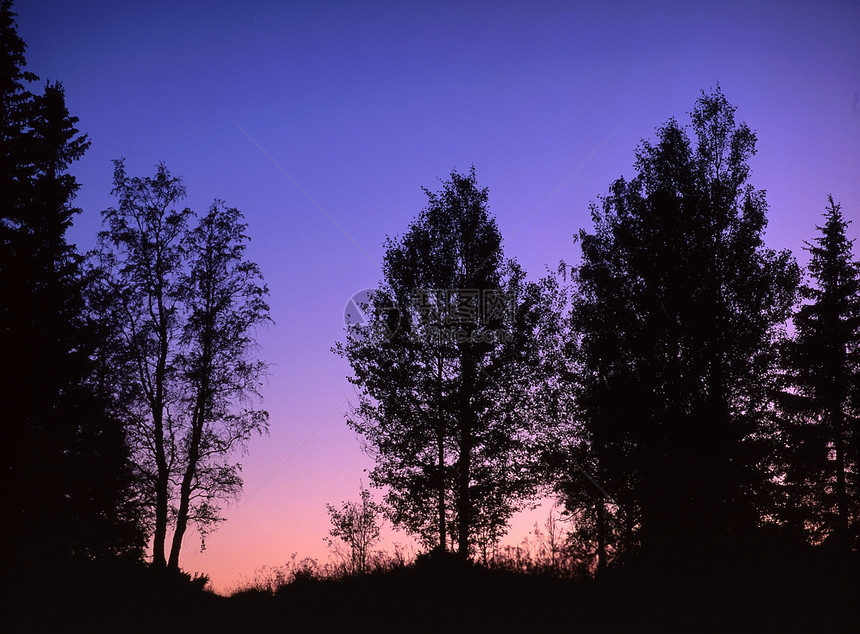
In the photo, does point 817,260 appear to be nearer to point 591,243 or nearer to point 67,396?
point 591,243

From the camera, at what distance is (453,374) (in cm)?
2302

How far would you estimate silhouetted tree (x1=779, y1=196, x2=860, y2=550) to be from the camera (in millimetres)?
30578

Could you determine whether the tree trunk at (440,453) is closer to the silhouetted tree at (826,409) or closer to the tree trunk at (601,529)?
the tree trunk at (601,529)

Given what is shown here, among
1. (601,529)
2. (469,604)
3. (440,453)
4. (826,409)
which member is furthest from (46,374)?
(826,409)

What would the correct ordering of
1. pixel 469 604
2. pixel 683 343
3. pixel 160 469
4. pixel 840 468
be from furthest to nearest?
pixel 840 468, pixel 160 469, pixel 683 343, pixel 469 604

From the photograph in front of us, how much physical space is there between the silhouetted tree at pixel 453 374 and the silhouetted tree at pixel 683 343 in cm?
263

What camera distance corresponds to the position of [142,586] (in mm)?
21062

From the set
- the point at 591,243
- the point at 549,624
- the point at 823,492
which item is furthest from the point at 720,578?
the point at 823,492

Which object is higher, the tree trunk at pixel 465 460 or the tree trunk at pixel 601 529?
the tree trunk at pixel 465 460

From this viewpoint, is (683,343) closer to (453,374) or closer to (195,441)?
(453,374)

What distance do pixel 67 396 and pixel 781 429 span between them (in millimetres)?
30297

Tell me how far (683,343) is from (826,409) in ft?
49.3

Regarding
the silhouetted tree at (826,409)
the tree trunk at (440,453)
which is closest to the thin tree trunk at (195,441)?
the tree trunk at (440,453)

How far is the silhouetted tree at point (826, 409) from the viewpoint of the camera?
100 ft
